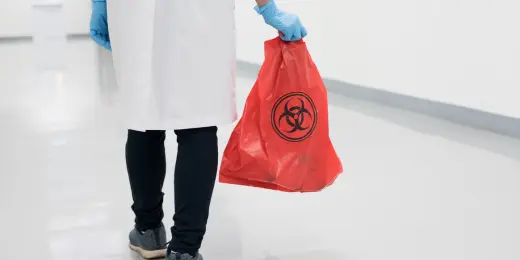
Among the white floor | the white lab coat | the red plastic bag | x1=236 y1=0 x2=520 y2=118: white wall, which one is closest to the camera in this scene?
the white lab coat

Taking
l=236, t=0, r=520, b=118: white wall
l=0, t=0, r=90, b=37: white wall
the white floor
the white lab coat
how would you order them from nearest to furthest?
the white lab coat → the white floor → l=236, t=0, r=520, b=118: white wall → l=0, t=0, r=90, b=37: white wall

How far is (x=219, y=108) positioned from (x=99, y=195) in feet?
2.80

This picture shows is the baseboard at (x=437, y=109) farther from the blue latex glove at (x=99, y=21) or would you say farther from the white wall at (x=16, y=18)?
the white wall at (x=16, y=18)

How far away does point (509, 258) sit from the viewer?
1443 mm

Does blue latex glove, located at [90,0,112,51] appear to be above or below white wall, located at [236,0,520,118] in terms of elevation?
above

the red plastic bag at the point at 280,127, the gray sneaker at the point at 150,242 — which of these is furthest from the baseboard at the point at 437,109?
the gray sneaker at the point at 150,242

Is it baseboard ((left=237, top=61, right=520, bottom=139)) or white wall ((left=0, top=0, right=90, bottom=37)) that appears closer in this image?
baseboard ((left=237, top=61, right=520, bottom=139))

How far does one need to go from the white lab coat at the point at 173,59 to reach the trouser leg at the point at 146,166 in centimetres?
13

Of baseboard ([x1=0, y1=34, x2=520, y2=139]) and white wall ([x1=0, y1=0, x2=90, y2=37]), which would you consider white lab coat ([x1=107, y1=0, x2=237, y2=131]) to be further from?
white wall ([x1=0, y1=0, x2=90, y2=37])

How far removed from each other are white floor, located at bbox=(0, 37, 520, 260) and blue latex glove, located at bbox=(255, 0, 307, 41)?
553 mm

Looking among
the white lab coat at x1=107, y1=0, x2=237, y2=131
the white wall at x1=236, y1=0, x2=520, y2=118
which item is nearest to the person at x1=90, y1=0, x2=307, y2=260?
the white lab coat at x1=107, y1=0, x2=237, y2=131

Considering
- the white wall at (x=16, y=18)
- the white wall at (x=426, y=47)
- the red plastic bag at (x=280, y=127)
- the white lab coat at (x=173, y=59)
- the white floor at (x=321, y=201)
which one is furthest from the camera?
the white wall at (x=16, y=18)

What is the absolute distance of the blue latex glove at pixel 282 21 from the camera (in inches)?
47.9

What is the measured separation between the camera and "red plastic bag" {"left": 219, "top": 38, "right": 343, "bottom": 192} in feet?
4.33
